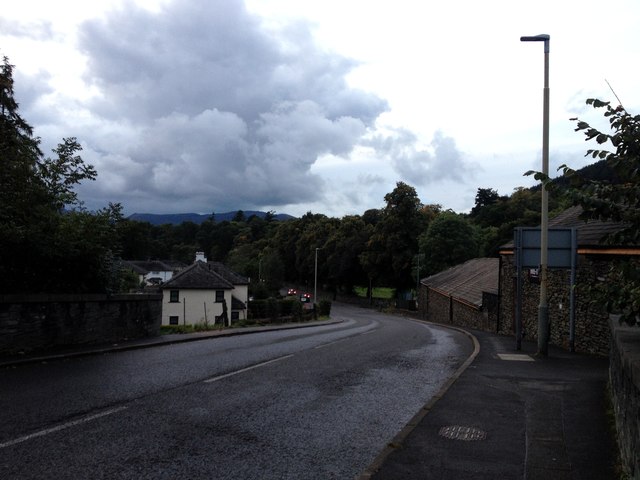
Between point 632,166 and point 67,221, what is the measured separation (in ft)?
45.5

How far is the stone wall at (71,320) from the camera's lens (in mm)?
12312

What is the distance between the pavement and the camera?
527 centimetres

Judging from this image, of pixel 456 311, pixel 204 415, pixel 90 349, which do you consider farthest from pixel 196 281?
pixel 204 415

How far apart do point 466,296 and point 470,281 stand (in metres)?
4.59

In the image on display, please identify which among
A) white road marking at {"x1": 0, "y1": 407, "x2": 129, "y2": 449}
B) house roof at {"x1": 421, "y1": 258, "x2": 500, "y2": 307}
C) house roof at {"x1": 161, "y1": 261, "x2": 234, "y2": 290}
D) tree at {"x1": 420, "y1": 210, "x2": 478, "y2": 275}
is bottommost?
house roof at {"x1": 161, "y1": 261, "x2": 234, "y2": 290}

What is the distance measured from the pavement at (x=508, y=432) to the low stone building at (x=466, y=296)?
20.8 meters

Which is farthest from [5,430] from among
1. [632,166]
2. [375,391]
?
[632,166]

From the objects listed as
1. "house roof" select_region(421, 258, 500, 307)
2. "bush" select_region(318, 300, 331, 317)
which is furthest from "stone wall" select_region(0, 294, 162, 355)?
"bush" select_region(318, 300, 331, 317)

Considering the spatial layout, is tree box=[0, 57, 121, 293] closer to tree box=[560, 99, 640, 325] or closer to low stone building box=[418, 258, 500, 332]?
tree box=[560, 99, 640, 325]

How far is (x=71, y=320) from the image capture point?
14.2 metres

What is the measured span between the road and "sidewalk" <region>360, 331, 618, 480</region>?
0.48 metres

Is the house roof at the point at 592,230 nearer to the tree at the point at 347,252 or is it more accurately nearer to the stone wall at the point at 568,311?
the stone wall at the point at 568,311

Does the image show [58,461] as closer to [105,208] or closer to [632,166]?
[632,166]

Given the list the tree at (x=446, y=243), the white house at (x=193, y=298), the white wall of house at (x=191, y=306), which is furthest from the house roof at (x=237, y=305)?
the tree at (x=446, y=243)
